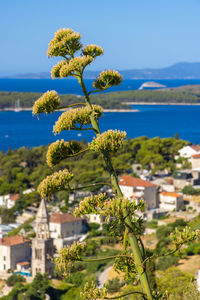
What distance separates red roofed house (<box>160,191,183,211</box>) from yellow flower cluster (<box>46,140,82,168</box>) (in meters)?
26.4

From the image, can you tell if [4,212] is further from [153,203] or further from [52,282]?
[52,282]

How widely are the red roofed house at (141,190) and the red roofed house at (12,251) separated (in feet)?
24.7

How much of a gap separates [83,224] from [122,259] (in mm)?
24908

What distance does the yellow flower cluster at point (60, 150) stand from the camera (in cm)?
399

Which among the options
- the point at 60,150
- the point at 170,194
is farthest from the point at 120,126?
the point at 60,150

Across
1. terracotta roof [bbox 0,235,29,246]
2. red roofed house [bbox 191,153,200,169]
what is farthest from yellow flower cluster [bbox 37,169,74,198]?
red roofed house [bbox 191,153,200,169]

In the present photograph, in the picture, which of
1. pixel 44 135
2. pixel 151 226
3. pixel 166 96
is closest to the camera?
pixel 151 226

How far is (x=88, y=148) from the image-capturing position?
3.73 metres

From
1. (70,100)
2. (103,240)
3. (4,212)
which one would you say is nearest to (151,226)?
(103,240)

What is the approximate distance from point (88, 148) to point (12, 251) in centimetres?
2128

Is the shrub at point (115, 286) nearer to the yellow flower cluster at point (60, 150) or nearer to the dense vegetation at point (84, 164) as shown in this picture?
the yellow flower cluster at point (60, 150)

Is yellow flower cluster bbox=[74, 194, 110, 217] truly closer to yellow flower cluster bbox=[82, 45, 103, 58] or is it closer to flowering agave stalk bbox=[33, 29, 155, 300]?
flowering agave stalk bbox=[33, 29, 155, 300]

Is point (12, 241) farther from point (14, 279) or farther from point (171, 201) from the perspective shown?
point (171, 201)

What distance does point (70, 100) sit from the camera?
379 feet
